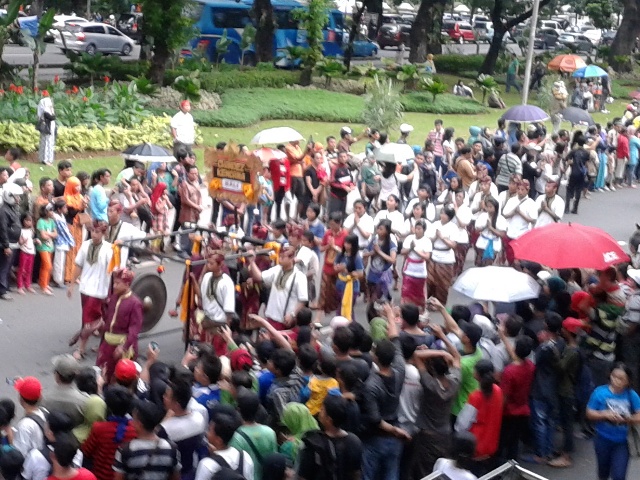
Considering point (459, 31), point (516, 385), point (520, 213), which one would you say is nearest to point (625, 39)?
point (459, 31)

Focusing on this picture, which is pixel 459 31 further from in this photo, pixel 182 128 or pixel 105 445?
pixel 105 445

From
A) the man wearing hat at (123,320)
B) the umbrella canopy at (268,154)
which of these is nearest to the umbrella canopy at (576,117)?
the umbrella canopy at (268,154)

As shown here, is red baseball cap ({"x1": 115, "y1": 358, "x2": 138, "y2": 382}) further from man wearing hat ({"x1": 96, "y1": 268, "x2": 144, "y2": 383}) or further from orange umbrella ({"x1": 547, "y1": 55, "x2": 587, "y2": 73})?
orange umbrella ({"x1": 547, "y1": 55, "x2": 587, "y2": 73})

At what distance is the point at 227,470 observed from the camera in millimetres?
6145

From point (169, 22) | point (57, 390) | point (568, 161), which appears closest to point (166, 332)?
point (57, 390)

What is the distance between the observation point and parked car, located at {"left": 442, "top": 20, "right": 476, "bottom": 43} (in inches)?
2283

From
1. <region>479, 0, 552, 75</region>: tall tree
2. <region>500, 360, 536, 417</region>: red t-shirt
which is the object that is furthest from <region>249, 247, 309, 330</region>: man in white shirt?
<region>479, 0, 552, 75</region>: tall tree

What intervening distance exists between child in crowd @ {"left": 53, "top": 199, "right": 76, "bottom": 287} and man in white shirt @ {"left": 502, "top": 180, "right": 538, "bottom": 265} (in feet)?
18.6

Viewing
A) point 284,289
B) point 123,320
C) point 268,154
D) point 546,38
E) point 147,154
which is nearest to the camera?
point 123,320

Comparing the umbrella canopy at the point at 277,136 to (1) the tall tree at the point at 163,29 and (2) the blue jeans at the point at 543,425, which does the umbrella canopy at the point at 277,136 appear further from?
(1) the tall tree at the point at 163,29

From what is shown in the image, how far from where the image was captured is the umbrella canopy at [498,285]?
388 inches

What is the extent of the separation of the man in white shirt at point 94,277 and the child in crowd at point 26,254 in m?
2.03

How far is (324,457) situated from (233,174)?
5.66m

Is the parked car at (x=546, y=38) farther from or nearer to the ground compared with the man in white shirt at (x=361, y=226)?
farther from the ground
